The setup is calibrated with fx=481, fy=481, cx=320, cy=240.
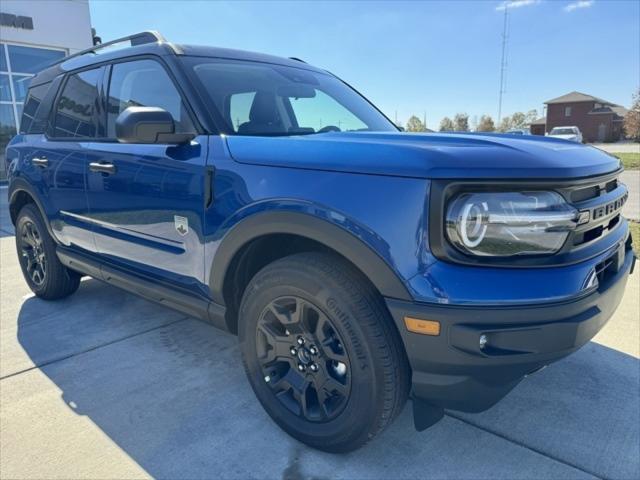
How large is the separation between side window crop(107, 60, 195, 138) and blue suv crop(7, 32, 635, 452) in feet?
0.04

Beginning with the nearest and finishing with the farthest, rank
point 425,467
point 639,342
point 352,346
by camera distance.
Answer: point 352,346, point 425,467, point 639,342

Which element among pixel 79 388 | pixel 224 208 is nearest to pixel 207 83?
pixel 224 208

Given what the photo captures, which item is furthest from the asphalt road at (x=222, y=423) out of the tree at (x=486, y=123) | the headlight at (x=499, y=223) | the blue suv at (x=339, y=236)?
the tree at (x=486, y=123)

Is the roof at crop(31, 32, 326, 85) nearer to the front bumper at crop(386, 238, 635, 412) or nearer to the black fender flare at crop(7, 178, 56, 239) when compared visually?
the black fender flare at crop(7, 178, 56, 239)

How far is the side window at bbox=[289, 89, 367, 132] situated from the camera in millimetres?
2883

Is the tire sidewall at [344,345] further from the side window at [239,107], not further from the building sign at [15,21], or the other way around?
the building sign at [15,21]

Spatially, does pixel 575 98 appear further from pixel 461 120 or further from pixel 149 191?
pixel 149 191

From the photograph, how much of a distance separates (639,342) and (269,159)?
9.27 ft

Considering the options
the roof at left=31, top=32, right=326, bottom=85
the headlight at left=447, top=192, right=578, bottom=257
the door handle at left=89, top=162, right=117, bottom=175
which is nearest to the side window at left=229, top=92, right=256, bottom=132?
the roof at left=31, top=32, right=326, bottom=85

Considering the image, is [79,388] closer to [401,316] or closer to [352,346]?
[352,346]

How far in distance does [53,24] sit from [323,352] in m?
16.6

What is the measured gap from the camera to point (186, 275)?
2.56 m

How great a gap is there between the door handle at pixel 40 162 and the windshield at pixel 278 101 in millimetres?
1662

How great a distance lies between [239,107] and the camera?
8.57 ft
